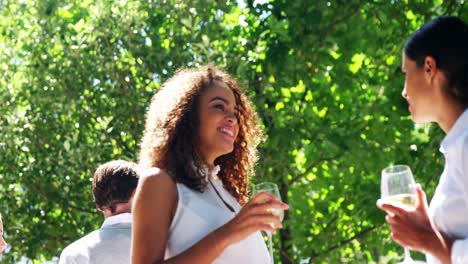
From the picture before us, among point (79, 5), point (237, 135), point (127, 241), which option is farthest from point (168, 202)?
point (79, 5)

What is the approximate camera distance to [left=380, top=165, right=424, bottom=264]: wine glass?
2.77 metres

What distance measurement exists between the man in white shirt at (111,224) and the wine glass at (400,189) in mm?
2086

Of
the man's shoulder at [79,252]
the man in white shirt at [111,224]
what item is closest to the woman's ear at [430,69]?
the man in white shirt at [111,224]

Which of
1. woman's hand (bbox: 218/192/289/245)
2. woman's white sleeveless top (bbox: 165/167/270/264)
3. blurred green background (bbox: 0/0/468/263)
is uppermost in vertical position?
woman's hand (bbox: 218/192/289/245)

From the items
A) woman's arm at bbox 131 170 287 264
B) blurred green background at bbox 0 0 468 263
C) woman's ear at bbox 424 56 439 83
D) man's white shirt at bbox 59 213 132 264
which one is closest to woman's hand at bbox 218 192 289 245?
woman's arm at bbox 131 170 287 264

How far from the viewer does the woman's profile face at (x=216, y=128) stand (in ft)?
10.8

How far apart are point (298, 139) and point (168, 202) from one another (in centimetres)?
507

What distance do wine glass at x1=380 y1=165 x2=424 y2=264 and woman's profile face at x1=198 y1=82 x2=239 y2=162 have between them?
2.30ft

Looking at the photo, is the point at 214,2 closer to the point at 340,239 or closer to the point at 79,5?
the point at 79,5

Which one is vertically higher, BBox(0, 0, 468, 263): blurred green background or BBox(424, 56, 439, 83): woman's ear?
BBox(424, 56, 439, 83): woman's ear

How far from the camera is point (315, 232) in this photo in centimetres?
891

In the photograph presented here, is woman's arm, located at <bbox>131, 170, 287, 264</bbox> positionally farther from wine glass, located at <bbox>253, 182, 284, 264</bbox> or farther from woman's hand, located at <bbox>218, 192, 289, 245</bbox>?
wine glass, located at <bbox>253, 182, 284, 264</bbox>

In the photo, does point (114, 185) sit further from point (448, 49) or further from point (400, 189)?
point (448, 49)

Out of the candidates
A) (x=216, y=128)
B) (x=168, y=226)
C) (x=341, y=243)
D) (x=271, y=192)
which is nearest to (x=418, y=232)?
(x=271, y=192)
